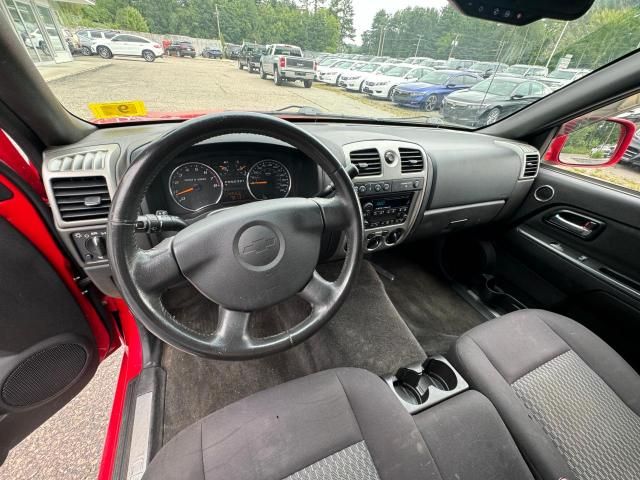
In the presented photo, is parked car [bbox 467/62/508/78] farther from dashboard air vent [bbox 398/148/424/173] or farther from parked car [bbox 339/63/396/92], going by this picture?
dashboard air vent [bbox 398/148/424/173]

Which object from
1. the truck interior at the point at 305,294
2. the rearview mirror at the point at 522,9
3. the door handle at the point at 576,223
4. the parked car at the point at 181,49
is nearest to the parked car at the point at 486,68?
the truck interior at the point at 305,294

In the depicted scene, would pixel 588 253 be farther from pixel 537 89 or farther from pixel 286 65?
pixel 286 65

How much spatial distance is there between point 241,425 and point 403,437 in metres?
0.47

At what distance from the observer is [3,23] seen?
2.66 ft

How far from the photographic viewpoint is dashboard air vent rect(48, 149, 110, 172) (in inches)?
39.5

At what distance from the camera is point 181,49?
1250mm

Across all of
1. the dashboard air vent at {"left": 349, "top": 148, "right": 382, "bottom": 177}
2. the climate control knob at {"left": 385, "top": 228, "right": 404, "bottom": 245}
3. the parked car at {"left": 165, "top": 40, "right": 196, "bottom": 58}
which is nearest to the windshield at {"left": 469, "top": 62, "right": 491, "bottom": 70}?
the dashboard air vent at {"left": 349, "top": 148, "right": 382, "bottom": 177}

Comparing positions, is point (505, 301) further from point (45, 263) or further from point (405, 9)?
point (45, 263)

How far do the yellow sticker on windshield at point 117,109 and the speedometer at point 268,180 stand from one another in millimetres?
517

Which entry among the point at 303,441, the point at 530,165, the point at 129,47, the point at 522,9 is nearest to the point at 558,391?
the point at 303,441

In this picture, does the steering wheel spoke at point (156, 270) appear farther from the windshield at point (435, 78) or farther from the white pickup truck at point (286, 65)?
the windshield at point (435, 78)

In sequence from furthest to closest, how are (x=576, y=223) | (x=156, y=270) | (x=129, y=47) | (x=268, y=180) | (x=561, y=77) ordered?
(x=576, y=223) < (x=561, y=77) < (x=268, y=180) < (x=129, y=47) < (x=156, y=270)

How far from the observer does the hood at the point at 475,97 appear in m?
1.90

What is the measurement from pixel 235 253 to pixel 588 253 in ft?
6.60
